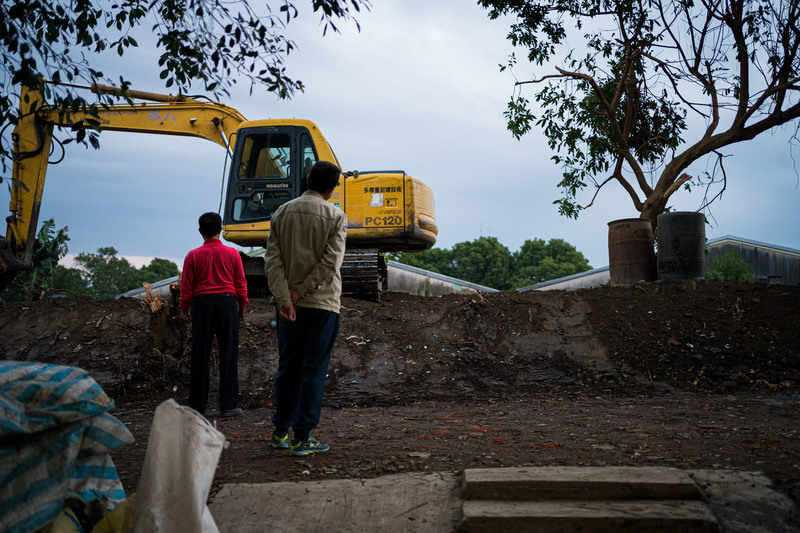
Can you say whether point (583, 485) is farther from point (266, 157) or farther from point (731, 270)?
point (731, 270)

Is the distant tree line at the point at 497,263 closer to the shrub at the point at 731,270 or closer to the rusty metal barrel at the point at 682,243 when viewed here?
the shrub at the point at 731,270

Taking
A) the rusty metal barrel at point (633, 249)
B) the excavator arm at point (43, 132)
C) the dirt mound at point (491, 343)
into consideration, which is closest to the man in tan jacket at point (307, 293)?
the dirt mound at point (491, 343)

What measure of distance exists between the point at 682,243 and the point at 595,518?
29.8 feet

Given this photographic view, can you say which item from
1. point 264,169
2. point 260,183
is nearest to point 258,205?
point 260,183

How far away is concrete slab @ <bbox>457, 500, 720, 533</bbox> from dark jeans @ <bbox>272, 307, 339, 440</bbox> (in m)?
1.41

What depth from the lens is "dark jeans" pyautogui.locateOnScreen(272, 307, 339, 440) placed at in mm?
4246

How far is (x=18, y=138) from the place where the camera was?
32.7ft

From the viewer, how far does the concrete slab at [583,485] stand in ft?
11.1

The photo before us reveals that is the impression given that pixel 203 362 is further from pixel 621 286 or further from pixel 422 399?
pixel 621 286

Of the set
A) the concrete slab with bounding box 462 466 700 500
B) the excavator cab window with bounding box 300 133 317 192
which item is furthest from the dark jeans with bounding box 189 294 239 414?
the excavator cab window with bounding box 300 133 317 192

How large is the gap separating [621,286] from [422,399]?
5.05 m

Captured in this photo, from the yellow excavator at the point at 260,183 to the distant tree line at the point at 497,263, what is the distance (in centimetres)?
3734

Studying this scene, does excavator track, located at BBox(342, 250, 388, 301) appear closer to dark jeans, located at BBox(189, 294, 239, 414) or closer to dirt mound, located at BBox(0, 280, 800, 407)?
dirt mound, located at BBox(0, 280, 800, 407)

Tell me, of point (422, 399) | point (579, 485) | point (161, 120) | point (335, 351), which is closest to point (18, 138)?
point (161, 120)
